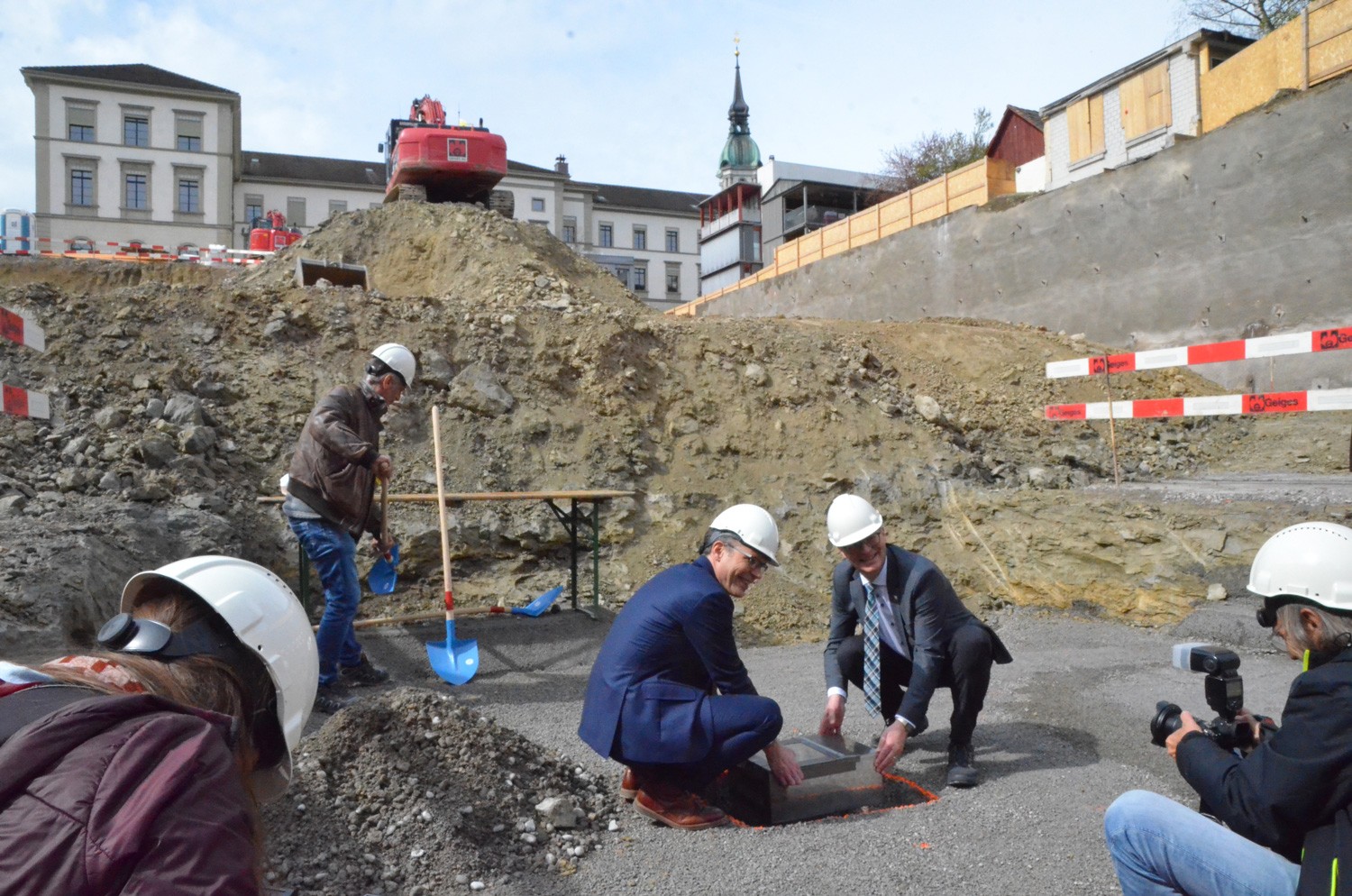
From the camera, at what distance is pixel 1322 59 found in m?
13.2

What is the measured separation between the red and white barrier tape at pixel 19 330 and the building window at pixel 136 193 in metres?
48.8

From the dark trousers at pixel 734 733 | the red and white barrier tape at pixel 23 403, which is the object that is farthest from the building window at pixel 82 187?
the dark trousers at pixel 734 733

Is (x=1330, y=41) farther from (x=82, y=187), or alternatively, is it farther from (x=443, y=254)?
(x=82, y=187)

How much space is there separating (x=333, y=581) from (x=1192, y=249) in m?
13.1

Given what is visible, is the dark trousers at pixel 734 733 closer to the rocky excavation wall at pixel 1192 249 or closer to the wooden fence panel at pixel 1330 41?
the rocky excavation wall at pixel 1192 249

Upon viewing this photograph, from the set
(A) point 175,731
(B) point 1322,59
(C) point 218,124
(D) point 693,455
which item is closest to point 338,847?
(A) point 175,731

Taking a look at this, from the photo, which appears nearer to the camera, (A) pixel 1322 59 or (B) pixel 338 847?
(B) pixel 338 847

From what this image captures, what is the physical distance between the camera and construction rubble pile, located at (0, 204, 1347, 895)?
24.5 ft

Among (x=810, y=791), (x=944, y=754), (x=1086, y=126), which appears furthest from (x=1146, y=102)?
(x=810, y=791)

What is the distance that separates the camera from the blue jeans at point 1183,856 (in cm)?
217

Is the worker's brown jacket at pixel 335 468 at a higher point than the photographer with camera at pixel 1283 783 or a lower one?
higher

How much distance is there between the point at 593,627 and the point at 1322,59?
43.2 feet

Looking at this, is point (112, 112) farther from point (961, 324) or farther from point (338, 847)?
point (338, 847)

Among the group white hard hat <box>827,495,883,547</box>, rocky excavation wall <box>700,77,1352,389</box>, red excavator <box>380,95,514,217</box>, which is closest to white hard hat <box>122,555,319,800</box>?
white hard hat <box>827,495,883,547</box>
